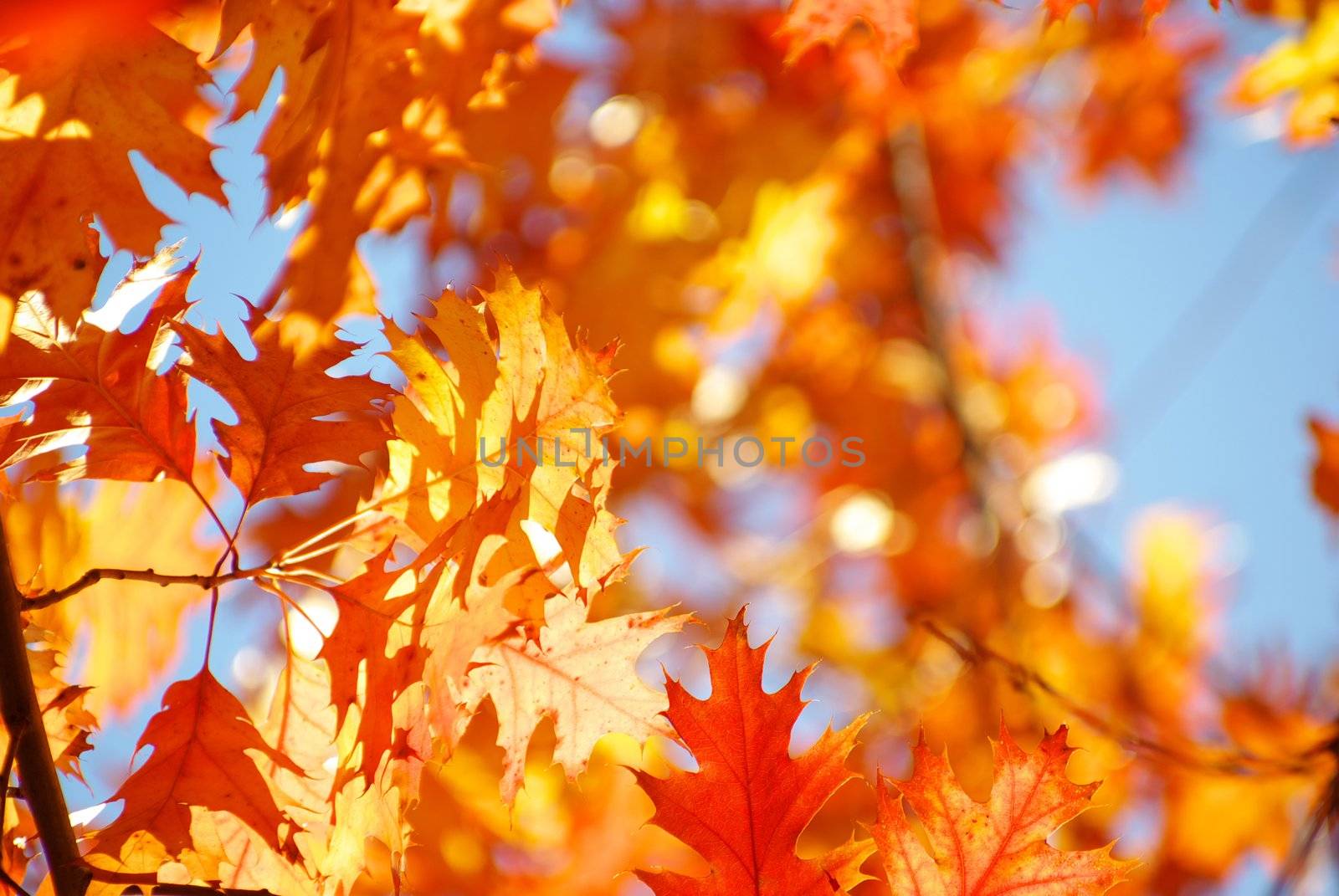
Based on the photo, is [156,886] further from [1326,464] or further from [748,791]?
[1326,464]

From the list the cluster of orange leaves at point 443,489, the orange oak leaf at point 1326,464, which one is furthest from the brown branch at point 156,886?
the orange oak leaf at point 1326,464

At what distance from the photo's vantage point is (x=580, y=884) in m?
1.45

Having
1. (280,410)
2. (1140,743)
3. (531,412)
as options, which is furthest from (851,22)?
(1140,743)

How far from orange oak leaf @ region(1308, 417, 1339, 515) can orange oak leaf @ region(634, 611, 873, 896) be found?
995mm

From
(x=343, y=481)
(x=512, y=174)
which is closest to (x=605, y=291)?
(x=512, y=174)

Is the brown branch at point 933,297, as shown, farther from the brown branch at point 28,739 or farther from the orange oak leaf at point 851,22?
the brown branch at point 28,739

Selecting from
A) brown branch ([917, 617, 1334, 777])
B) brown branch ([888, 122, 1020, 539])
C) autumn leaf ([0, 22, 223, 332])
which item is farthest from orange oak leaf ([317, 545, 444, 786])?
brown branch ([888, 122, 1020, 539])

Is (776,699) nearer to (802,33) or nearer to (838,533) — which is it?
(802,33)

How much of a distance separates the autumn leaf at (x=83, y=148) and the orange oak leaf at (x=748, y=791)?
55cm

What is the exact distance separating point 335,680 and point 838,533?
80.8 inches

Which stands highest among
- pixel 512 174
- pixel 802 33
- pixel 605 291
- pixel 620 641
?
pixel 512 174

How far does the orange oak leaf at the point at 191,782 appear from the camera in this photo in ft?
2.48

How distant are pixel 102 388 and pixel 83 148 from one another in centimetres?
22

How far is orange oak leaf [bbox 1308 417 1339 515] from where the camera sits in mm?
1370
